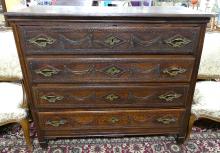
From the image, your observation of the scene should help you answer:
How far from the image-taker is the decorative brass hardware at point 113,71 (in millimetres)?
1346

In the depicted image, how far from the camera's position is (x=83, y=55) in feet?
4.27

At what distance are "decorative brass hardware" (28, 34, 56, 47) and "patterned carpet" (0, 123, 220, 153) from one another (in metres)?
0.91

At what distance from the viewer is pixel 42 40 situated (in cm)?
123

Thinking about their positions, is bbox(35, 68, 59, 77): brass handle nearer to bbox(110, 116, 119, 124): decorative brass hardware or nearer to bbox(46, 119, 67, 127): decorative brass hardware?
bbox(46, 119, 67, 127): decorative brass hardware

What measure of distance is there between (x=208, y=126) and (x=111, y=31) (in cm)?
138

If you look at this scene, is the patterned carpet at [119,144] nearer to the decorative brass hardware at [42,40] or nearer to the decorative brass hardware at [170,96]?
the decorative brass hardware at [170,96]

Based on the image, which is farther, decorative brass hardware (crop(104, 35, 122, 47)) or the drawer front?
the drawer front

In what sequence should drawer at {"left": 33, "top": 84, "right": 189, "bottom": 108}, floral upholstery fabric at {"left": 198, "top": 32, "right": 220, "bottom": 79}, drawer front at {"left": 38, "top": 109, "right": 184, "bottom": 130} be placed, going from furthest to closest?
floral upholstery fabric at {"left": 198, "top": 32, "right": 220, "bottom": 79} → drawer front at {"left": 38, "top": 109, "right": 184, "bottom": 130} → drawer at {"left": 33, "top": 84, "right": 189, "bottom": 108}

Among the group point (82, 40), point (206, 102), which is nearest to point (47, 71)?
point (82, 40)

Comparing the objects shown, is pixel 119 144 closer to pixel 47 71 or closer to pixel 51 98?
pixel 51 98

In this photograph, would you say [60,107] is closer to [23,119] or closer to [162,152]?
[23,119]

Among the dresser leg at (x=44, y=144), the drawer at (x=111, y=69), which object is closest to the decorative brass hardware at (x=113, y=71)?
the drawer at (x=111, y=69)

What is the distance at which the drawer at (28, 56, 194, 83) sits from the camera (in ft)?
4.31

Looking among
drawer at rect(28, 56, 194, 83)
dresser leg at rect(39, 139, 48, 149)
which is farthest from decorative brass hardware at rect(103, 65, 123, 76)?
dresser leg at rect(39, 139, 48, 149)
